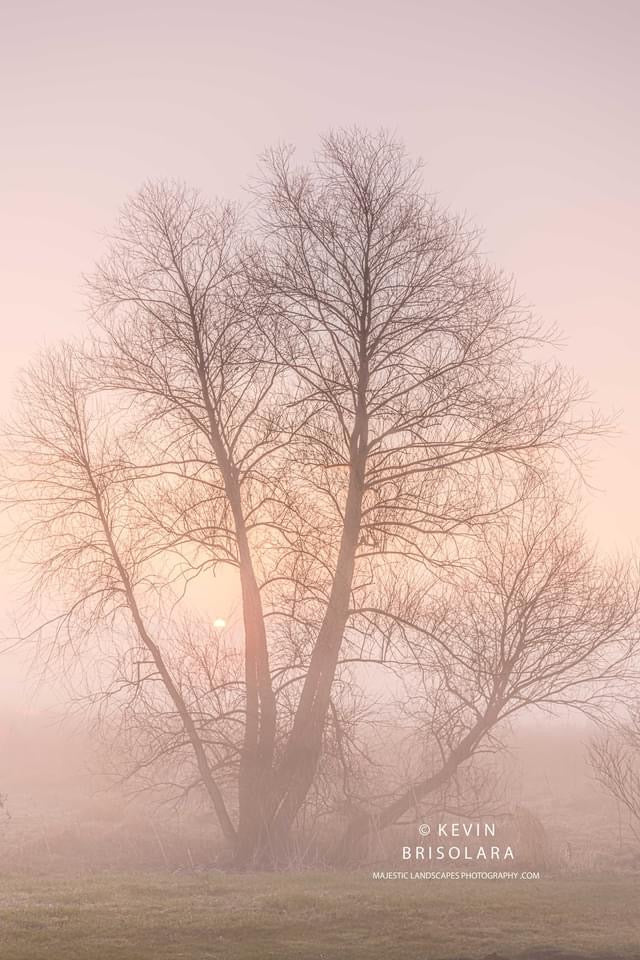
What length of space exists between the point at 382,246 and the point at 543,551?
22.7 feet

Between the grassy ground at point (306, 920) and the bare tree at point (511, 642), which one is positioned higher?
the bare tree at point (511, 642)

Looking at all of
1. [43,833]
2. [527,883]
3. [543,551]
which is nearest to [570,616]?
[543,551]

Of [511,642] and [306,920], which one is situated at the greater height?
[511,642]

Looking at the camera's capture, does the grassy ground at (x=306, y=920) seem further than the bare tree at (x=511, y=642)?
No

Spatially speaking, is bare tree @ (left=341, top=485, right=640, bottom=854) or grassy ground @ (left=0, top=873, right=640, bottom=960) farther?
bare tree @ (left=341, top=485, right=640, bottom=854)

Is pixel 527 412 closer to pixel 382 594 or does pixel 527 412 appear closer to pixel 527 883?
pixel 382 594

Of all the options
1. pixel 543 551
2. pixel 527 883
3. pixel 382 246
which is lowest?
pixel 527 883

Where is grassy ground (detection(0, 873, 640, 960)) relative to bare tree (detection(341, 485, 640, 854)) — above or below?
below

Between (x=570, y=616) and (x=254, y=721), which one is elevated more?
(x=570, y=616)

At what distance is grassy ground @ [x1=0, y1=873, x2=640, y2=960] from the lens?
10070 mm

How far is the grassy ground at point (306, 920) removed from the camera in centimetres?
1007

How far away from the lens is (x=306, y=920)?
1155cm

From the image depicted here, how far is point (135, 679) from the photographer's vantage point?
19766mm

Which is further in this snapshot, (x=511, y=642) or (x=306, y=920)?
(x=511, y=642)
